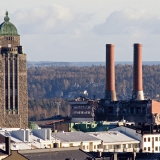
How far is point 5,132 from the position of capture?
4833 inches

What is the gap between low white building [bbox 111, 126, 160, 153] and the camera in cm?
12700

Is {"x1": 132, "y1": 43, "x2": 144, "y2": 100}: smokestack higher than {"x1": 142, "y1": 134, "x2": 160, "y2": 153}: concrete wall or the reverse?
higher

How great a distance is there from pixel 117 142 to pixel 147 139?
4986 millimetres

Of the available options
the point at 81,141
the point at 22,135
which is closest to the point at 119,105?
the point at 81,141

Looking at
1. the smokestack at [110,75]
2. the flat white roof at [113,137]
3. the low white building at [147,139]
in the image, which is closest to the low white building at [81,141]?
the flat white roof at [113,137]

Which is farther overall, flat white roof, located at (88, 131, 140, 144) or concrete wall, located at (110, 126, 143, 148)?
concrete wall, located at (110, 126, 143, 148)

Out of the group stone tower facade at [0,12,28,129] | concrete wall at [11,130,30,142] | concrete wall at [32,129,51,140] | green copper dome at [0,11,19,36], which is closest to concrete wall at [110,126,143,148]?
concrete wall at [32,129,51,140]

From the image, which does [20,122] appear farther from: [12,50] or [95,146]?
[95,146]

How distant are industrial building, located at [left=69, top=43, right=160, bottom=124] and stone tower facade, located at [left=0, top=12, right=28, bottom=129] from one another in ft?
61.3

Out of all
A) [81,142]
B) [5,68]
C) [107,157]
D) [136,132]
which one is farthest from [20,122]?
[107,157]

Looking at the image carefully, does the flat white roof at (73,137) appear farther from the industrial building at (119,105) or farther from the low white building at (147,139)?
the industrial building at (119,105)

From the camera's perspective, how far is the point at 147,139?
422 ft

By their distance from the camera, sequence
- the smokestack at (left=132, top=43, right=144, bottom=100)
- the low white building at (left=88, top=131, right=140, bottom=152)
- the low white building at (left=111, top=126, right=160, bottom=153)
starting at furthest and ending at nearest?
the smokestack at (left=132, top=43, right=144, bottom=100)
the low white building at (left=111, top=126, right=160, bottom=153)
the low white building at (left=88, top=131, right=140, bottom=152)

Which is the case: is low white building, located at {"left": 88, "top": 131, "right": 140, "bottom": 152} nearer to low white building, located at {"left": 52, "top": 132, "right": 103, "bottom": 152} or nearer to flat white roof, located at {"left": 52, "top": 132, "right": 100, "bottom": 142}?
low white building, located at {"left": 52, "top": 132, "right": 103, "bottom": 152}
